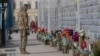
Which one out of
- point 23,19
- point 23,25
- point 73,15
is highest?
point 73,15

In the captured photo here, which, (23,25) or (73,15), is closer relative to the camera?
(23,25)

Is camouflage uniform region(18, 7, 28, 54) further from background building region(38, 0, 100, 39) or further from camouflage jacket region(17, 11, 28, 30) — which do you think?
background building region(38, 0, 100, 39)

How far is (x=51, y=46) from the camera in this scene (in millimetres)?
18125

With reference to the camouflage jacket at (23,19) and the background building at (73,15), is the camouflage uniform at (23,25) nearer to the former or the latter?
the camouflage jacket at (23,19)

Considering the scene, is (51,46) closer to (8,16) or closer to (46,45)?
(46,45)

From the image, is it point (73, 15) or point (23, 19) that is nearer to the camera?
point (23, 19)

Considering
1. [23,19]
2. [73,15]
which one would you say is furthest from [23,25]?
[73,15]

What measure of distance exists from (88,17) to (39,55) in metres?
2.60

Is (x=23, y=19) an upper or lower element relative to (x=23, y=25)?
upper

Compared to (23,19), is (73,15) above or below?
above

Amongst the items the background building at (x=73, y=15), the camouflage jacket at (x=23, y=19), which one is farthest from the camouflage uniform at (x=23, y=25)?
the background building at (x=73, y=15)

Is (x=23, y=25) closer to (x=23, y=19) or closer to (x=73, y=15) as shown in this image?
(x=23, y=19)

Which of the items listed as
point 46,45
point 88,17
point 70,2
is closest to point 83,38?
point 88,17

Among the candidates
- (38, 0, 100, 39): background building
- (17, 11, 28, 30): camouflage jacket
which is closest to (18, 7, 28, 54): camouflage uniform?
(17, 11, 28, 30): camouflage jacket
